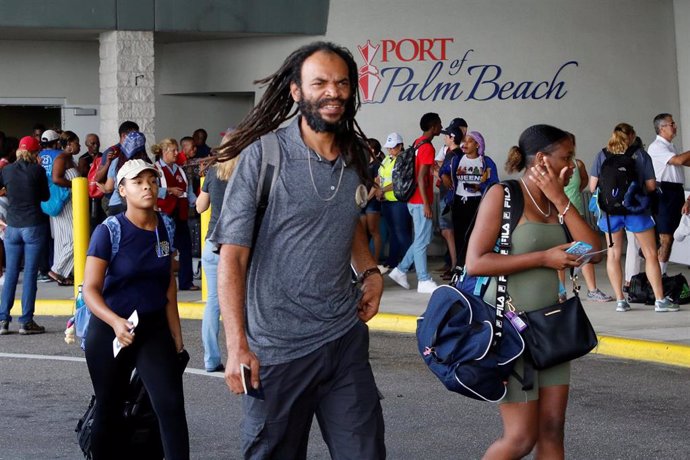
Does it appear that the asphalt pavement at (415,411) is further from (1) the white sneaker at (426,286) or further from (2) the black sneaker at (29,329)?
(1) the white sneaker at (426,286)

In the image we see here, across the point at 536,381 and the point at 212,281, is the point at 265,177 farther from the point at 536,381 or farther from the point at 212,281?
the point at 212,281

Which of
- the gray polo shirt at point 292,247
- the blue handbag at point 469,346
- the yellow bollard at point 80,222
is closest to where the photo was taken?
the gray polo shirt at point 292,247

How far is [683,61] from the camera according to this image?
1912 centimetres

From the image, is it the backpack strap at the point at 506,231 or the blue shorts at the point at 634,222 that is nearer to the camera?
the backpack strap at the point at 506,231

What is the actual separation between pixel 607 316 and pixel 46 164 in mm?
7476

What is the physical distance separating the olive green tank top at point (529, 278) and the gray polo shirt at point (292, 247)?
1.07 metres

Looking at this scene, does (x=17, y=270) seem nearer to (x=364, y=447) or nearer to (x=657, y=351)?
(x=657, y=351)

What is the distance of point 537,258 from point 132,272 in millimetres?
2133

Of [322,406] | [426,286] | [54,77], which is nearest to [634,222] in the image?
[426,286]

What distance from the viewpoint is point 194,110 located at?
68.6 feet

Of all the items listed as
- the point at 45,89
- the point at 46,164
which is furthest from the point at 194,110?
the point at 46,164

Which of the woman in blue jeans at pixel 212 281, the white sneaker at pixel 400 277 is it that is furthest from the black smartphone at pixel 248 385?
the white sneaker at pixel 400 277

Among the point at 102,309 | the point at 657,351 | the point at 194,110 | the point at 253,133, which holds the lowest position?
the point at 657,351

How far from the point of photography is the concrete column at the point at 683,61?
1903 centimetres
